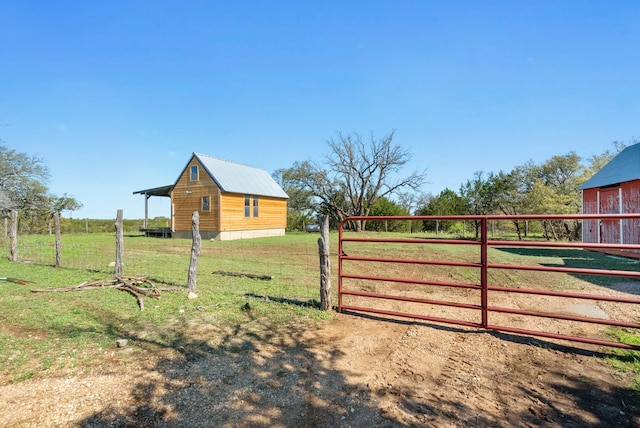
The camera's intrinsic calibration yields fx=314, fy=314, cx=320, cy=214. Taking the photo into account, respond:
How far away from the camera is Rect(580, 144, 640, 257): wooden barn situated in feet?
37.1

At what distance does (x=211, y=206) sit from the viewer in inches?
837

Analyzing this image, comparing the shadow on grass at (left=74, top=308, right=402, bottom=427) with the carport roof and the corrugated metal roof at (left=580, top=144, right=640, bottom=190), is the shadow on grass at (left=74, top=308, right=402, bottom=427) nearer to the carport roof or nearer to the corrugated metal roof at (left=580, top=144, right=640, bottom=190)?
the corrugated metal roof at (left=580, top=144, right=640, bottom=190)

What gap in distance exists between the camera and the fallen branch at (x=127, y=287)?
18.1 ft

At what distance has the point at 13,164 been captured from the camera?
874 inches

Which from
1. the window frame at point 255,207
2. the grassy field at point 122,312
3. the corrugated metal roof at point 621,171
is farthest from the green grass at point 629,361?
the window frame at point 255,207

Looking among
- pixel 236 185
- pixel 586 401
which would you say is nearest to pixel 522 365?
pixel 586 401

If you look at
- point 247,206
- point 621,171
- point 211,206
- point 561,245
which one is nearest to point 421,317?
point 561,245

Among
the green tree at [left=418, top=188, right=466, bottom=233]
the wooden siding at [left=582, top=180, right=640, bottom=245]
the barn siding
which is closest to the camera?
the barn siding

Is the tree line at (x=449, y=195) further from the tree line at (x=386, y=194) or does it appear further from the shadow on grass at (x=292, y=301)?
the shadow on grass at (x=292, y=301)

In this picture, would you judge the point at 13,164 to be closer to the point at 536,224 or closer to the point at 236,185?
the point at 236,185

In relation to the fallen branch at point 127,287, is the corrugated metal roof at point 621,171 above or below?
above

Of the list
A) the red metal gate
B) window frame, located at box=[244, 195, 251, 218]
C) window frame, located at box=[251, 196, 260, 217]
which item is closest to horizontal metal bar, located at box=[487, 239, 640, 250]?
the red metal gate

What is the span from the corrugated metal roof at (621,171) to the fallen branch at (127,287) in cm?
1522

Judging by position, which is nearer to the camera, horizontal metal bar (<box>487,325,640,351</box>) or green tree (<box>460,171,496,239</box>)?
horizontal metal bar (<box>487,325,640,351</box>)
